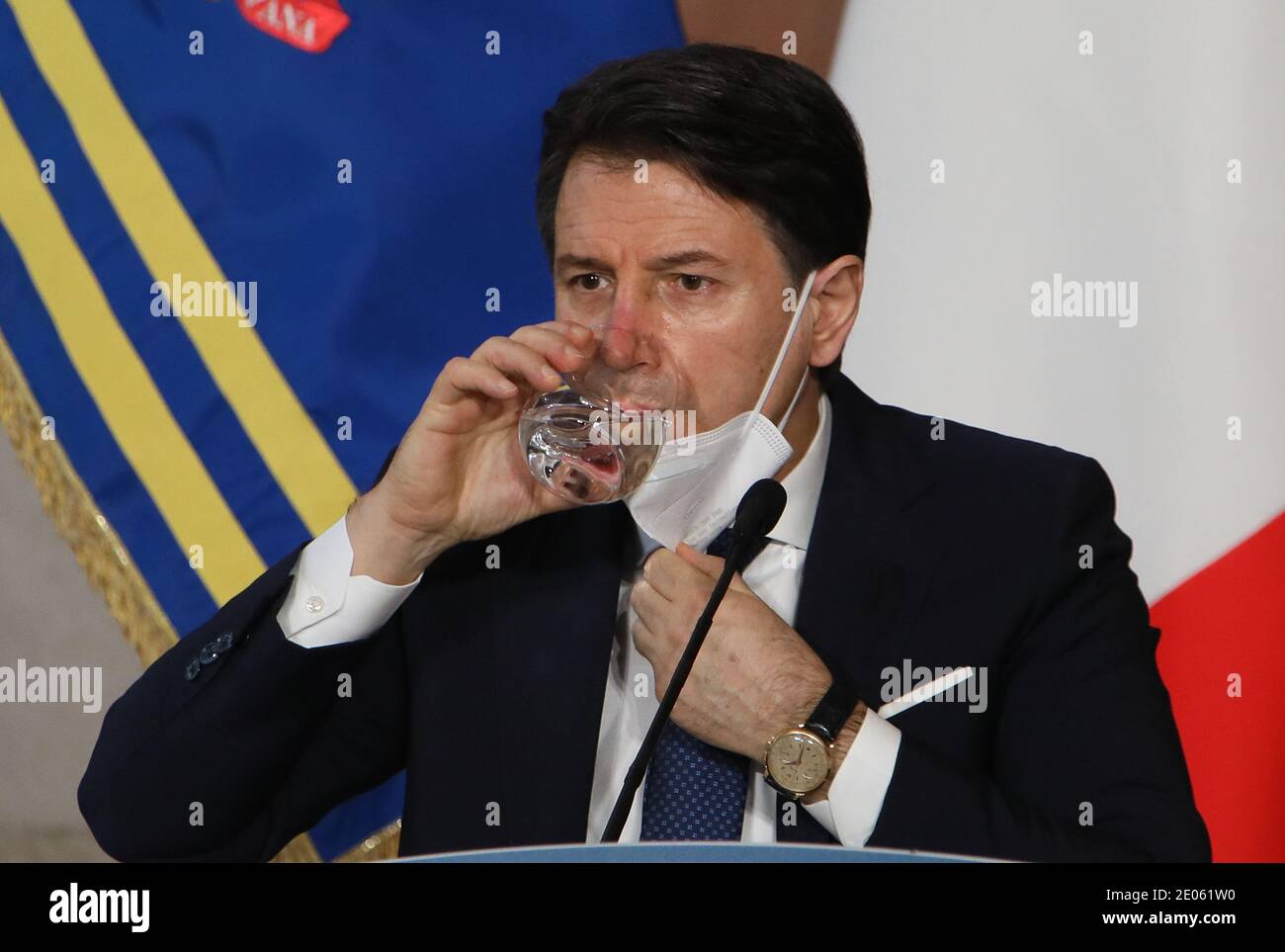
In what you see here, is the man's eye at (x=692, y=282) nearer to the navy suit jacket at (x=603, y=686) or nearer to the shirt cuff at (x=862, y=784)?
the navy suit jacket at (x=603, y=686)

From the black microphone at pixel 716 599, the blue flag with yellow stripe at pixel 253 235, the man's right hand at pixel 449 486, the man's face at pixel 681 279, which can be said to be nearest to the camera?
the black microphone at pixel 716 599

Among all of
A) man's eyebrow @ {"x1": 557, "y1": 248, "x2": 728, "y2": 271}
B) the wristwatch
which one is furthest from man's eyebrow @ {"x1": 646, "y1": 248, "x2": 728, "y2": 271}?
the wristwatch

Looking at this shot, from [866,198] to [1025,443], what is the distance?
382mm

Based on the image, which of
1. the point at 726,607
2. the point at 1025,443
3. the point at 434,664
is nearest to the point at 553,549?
the point at 434,664

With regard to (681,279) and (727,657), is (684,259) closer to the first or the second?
(681,279)

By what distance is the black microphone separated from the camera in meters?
1.21

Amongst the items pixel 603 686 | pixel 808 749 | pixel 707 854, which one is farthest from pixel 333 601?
pixel 707 854

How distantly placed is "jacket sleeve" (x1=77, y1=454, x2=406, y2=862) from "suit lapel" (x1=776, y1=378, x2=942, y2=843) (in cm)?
52

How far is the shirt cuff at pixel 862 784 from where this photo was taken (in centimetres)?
146

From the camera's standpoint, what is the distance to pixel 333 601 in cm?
159

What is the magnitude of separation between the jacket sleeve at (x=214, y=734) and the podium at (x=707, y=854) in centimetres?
55

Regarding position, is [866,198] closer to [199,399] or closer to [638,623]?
[638,623]

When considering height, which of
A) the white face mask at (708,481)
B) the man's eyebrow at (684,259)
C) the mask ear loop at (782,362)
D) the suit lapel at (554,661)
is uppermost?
the man's eyebrow at (684,259)

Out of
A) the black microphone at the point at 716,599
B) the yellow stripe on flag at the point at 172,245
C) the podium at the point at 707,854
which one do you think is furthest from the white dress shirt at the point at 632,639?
the yellow stripe on flag at the point at 172,245
